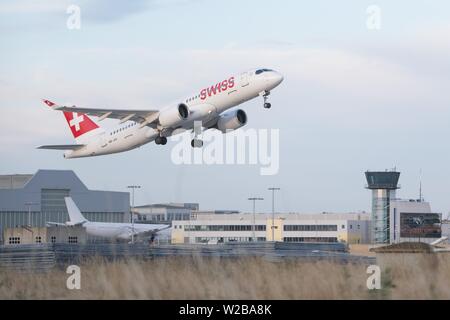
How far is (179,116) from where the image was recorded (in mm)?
49750

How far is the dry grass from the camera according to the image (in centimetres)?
1827

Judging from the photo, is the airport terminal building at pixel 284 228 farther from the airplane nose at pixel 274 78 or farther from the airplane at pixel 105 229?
the airplane nose at pixel 274 78

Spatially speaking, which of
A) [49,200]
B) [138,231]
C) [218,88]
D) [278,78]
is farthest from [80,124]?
[49,200]

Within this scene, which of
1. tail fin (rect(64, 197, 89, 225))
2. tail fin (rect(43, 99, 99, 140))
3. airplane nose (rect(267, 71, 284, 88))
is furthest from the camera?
tail fin (rect(64, 197, 89, 225))

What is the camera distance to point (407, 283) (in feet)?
63.3

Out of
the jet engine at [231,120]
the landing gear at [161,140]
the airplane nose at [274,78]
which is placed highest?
the airplane nose at [274,78]

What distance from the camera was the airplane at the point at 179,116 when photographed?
47.8 m

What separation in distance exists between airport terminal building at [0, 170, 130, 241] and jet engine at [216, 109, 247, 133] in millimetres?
54910

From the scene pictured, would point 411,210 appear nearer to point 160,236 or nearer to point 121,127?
point 160,236

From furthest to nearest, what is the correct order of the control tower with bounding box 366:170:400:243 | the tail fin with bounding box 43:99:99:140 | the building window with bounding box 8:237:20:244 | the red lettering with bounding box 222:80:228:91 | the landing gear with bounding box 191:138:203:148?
the control tower with bounding box 366:170:400:243 → the building window with bounding box 8:237:20:244 → the tail fin with bounding box 43:99:99:140 → the landing gear with bounding box 191:138:203:148 → the red lettering with bounding box 222:80:228:91

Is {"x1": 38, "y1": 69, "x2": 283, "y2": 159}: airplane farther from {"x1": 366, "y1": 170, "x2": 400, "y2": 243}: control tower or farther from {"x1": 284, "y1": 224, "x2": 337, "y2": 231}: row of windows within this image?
{"x1": 366, "y1": 170, "x2": 400, "y2": 243}: control tower

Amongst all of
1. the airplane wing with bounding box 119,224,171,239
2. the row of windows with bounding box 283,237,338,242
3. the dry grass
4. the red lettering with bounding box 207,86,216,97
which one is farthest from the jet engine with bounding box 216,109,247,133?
the row of windows with bounding box 283,237,338,242

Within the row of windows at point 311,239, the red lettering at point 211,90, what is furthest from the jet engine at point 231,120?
the row of windows at point 311,239

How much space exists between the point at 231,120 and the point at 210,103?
411 centimetres
